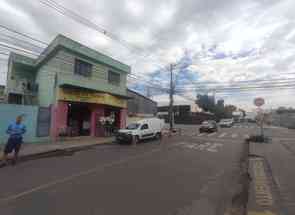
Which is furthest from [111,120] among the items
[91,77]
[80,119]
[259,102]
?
[259,102]

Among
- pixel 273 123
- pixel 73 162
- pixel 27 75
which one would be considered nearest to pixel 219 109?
pixel 273 123

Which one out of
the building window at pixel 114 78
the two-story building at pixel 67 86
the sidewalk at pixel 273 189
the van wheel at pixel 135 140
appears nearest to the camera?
the sidewalk at pixel 273 189

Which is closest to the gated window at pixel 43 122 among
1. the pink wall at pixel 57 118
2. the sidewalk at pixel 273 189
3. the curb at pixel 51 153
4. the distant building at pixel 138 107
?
the pink wall at pixel 57 118

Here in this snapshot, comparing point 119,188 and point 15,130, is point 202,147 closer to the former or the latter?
point 119,188

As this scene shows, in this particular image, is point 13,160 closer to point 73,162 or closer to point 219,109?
point 73,162

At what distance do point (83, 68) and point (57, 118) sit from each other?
515 centimetres

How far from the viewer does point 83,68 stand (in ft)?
60.3

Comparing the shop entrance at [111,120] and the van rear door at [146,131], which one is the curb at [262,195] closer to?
the van rear door at [146,131]

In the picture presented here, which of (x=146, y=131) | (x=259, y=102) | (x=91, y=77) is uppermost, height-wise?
(x=91, y=77)

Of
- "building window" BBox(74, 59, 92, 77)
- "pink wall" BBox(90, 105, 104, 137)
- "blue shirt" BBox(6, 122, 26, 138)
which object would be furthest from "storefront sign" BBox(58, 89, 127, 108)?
"blue shirt" BBox(6, 122, 26, 138)

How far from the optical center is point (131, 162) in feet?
30.4

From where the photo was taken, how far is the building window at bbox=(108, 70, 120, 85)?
2141cm

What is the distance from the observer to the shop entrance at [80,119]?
18922mm

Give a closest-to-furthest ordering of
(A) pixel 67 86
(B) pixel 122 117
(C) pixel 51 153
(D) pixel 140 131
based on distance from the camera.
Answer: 1. (C) pixel 51 153
2. (A) pixel 67 86
3. (D) pixel 140 131
4. (B) pixel 122 117
